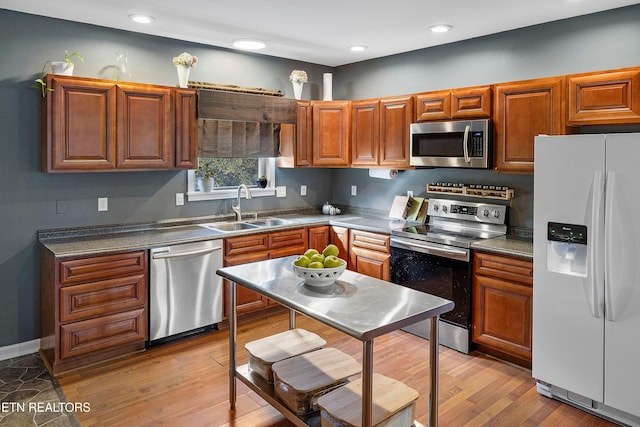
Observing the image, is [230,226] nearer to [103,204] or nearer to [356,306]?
[103,204]

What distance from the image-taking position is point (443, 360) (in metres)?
3.49

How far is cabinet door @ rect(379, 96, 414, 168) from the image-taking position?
14.0ft

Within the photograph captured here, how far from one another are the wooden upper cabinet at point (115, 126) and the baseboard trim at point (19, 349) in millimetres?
1351

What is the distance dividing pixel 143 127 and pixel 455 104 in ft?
8.35

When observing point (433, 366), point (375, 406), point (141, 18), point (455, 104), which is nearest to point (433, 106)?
point (455, 104)

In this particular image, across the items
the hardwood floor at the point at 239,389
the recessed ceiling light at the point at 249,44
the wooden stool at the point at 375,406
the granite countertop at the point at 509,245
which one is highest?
the recessed ceiling light at the point at 249,44

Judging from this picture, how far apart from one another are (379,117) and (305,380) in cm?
284

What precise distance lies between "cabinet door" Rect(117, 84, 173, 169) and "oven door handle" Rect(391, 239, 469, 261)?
2.06 meters

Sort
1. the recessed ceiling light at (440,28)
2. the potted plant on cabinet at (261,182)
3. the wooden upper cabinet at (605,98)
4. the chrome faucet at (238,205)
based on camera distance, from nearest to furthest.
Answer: the wooden upper cabinet at (605,98) < the recessed ceiling light at (440,28) < the chrome faucet at (238,205) < the potted plant on cabinet at (261,182)

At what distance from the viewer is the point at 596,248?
2.62 m

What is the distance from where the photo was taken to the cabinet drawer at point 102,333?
321 cm

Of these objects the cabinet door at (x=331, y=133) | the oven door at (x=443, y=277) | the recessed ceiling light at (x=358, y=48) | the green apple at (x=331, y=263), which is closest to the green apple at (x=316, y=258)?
the green apple at (x=331, y=263)

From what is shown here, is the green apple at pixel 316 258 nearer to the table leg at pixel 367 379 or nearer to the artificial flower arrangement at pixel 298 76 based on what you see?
the table leg at pixel 367 379

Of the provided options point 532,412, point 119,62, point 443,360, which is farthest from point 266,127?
point 532,412
